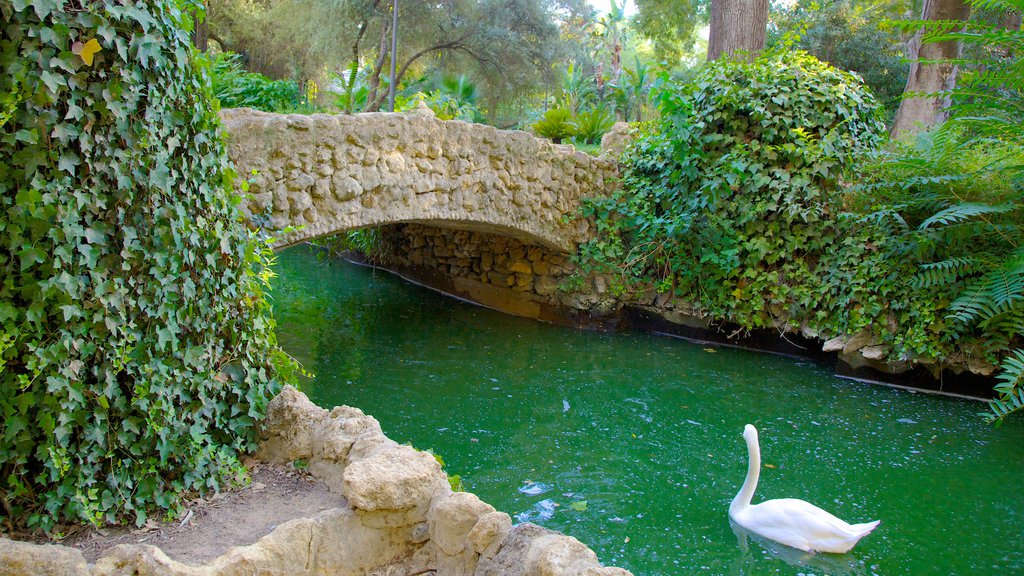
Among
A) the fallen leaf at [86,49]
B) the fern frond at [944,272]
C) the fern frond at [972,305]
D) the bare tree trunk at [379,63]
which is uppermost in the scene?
the bare tree trunk at [379,63]

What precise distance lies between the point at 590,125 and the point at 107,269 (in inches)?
392

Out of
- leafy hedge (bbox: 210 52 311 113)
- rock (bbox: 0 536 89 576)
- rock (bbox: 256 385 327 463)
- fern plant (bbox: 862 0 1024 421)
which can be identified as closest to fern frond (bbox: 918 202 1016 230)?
fern plant (bbox: 862 0 1024 421)

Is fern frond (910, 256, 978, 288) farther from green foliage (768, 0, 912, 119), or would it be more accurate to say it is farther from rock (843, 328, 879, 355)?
green foliage (768, 0, 912, 119)

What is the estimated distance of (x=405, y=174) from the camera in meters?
7.33

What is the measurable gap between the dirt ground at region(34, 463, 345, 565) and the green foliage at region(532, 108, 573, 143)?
30.3 ft

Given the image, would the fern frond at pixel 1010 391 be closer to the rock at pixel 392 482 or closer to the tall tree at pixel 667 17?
the rock at pixel 392 482

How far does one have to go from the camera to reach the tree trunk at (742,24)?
33.0 ft

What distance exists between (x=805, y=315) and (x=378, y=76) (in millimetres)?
11951

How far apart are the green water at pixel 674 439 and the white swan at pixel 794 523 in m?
0.09

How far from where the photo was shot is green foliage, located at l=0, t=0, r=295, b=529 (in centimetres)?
255

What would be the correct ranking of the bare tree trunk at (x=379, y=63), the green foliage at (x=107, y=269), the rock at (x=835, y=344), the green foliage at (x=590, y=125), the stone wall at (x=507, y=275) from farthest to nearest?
the bare tree trunk at (x=379, y=63)
the green foliage at (x=590, y=125)
the stone wall at (x=507, y=275)
the rock at (x=835, y=344)
the green foliage at (x=107, y=269)

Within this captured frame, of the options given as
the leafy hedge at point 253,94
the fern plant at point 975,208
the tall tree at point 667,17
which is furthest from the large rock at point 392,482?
the tall tree at point 667,17

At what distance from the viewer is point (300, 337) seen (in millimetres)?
8906

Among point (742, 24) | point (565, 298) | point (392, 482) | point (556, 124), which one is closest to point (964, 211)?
point (742, 24)
